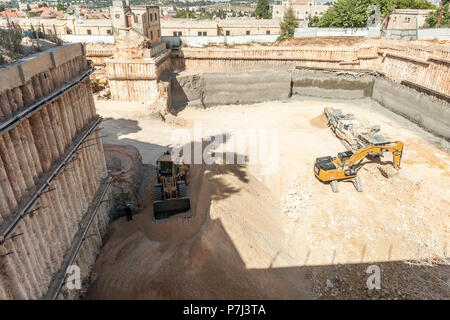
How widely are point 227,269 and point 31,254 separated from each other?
5.21 metres

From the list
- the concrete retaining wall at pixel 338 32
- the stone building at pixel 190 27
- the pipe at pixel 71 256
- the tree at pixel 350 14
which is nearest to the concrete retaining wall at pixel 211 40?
the concrete retaining wall at pixel 338 32

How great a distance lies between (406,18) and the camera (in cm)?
4169

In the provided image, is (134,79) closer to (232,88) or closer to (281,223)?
(232,88)

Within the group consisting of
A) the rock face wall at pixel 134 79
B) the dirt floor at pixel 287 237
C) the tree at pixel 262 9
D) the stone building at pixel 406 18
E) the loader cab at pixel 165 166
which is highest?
the tree at pixel 262 9

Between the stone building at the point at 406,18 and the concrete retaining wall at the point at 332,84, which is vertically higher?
the stone building at the point at 406,18

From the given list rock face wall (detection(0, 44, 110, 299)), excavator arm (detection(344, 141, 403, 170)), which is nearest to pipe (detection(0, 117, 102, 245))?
rock face wall (detection(0, 44, 110, 299))

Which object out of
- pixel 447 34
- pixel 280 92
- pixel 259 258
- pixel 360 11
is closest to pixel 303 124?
pixel 280 92

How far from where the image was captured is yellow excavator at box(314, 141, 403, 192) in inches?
532

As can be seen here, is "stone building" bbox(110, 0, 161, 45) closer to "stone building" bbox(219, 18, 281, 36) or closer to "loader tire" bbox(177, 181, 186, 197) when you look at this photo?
"loader tire" bbox(177, 181, 186, 197)

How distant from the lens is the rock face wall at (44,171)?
211 inches

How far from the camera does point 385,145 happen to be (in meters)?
14.1

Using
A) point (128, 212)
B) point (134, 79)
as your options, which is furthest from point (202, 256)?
point (134, 79)

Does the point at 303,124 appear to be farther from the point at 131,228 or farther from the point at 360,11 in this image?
the point at 360,11

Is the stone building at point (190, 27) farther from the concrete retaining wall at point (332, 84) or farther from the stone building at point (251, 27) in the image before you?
the concrete retaining wall at point (332, 84)
